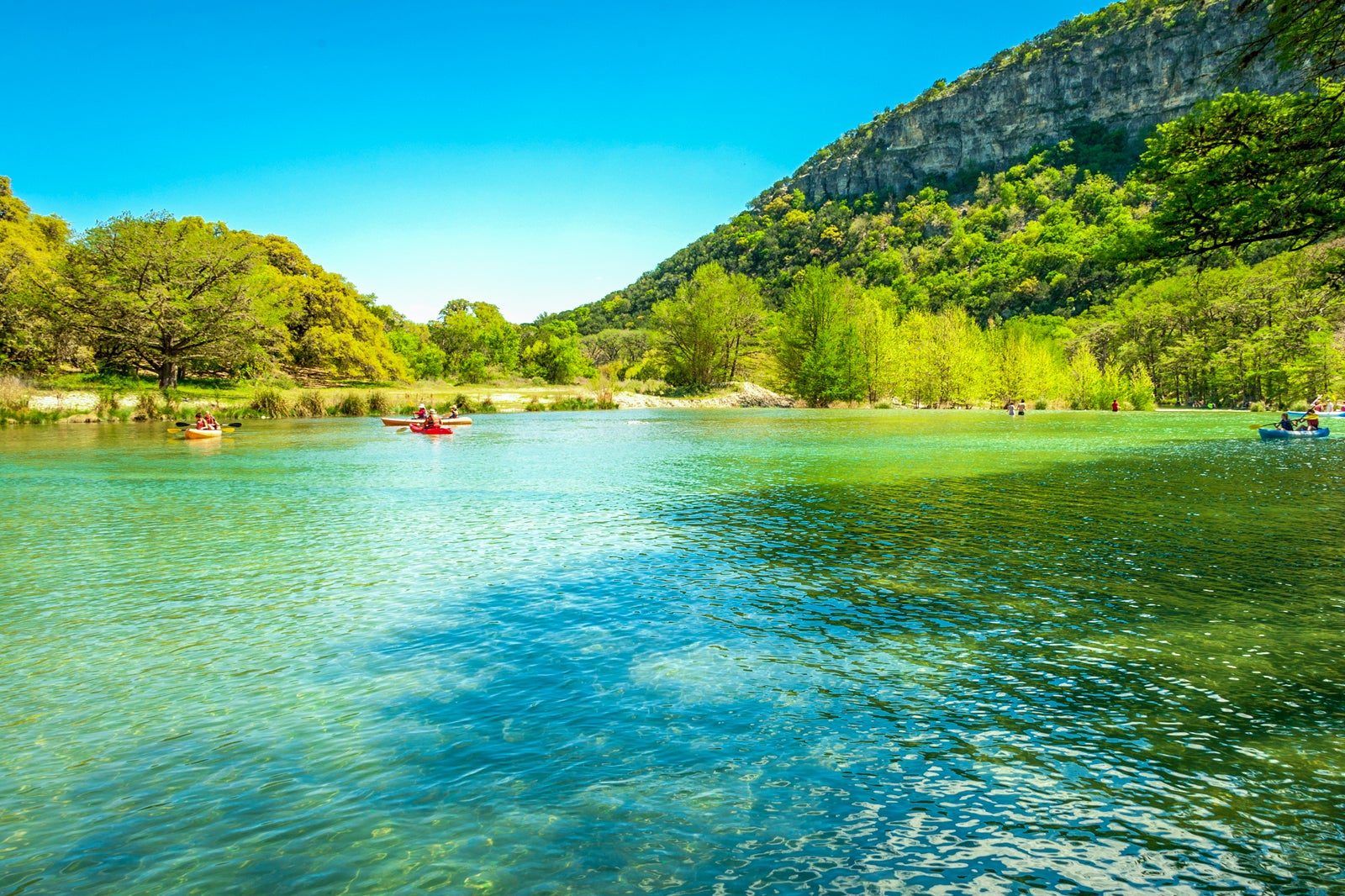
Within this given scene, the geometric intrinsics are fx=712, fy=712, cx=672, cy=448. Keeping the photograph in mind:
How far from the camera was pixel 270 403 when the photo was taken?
59.9 metres

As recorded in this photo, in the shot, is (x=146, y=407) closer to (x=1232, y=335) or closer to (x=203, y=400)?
(x=203, y=400)

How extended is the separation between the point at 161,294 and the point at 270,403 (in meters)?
11.7

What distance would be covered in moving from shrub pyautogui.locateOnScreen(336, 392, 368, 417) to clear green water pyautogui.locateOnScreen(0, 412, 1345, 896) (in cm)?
4978

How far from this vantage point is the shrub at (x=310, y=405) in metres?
61.6

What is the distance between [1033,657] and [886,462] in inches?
806

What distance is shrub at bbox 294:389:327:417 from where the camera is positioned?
61.6 meters

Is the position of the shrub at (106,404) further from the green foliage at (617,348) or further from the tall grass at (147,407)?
the green foliage at (617,348)

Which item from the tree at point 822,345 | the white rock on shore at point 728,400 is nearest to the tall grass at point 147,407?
the white rock on shore at point 728,400

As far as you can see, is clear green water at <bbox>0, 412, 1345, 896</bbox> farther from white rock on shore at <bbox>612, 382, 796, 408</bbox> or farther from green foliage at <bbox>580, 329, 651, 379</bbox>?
green foliage at <bbox>580, 329, 651, 379</bbox>

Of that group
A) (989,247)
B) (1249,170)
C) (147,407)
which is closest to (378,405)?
(147,407)

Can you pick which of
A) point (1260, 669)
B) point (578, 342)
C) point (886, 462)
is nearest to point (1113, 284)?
point (578, 342)

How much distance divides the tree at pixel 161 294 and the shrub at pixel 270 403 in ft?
20.5

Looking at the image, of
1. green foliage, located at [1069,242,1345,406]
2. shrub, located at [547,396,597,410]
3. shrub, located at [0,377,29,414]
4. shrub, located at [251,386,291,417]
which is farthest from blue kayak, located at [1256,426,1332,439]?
shrub, located at [0,377,29,414]

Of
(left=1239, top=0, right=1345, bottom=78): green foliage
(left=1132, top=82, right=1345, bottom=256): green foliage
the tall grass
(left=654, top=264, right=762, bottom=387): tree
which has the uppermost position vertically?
(left=654, top=264, right=762, bottom=387): tree
